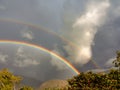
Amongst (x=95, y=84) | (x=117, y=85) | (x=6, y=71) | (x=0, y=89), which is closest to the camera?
(x=117, y=85)

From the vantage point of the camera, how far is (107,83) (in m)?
79.6

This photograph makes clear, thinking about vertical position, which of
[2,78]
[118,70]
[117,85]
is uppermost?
[2,78]

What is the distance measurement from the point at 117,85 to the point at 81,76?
51.4ft

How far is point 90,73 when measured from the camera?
9019cm

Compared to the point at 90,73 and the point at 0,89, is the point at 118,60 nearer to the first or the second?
the point at 90,73

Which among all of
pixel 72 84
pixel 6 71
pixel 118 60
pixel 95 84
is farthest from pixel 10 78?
pixel 118 60

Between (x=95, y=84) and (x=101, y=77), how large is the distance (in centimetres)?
268

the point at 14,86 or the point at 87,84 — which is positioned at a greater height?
the point at 14,86

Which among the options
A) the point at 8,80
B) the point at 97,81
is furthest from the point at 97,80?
the point at 8,80

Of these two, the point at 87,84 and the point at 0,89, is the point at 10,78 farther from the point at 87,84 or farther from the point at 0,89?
the point at 87,84

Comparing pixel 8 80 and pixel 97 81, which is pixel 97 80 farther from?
pixel 8 80

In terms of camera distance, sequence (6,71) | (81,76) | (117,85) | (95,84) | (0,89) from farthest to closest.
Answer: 1. (6,71)
2. (0,89)
3. (81,76)
4. (95,84)
5. (117,85)

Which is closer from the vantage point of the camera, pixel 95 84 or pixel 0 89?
pixel 95 84

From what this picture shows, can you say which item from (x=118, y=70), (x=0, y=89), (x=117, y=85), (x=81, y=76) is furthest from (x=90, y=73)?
(x=0, y=89)
